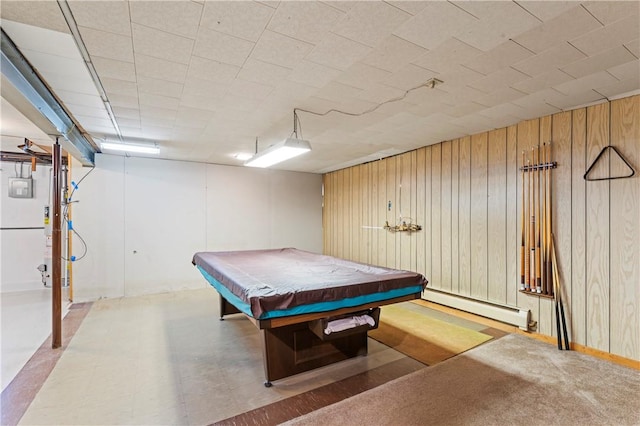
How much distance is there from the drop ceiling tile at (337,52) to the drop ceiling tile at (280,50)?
8 cm

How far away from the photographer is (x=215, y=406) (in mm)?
2297

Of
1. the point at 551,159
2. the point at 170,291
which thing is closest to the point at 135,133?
the point at 170,291

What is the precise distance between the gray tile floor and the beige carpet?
47cm

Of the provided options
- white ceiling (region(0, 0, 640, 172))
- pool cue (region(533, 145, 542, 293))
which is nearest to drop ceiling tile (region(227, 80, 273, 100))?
white ceiling (region(0, 0, 640, 172))

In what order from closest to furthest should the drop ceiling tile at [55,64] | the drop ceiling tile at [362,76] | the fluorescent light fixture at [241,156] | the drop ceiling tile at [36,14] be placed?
1. the drop ceiling tile at [36,14]
2. the drop ceiling tile at [55,64]
3. the drop ceiling tile at [362,76]
4. the fluorescent light fixture at [241,156]

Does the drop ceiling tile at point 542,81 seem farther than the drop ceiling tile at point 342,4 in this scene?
Yes

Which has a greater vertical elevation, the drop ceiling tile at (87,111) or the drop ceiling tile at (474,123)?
the drop ceiling tile at (474,123)

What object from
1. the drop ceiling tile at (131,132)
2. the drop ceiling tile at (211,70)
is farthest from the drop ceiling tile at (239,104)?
the drop ceiling tile at (131,132)

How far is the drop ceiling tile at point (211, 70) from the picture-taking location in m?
2.32

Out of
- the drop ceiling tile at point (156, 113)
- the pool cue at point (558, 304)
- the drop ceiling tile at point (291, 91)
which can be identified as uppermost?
the drop ceiling tile at point (291, 91)

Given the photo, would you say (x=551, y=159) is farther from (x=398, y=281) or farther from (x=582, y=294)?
(x=398, y=281)

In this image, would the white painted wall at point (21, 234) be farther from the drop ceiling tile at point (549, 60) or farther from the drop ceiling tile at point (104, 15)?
the drop ceiling tile at point (549, 60)

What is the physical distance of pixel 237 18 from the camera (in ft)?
5.89

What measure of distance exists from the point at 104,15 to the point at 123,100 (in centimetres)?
150
